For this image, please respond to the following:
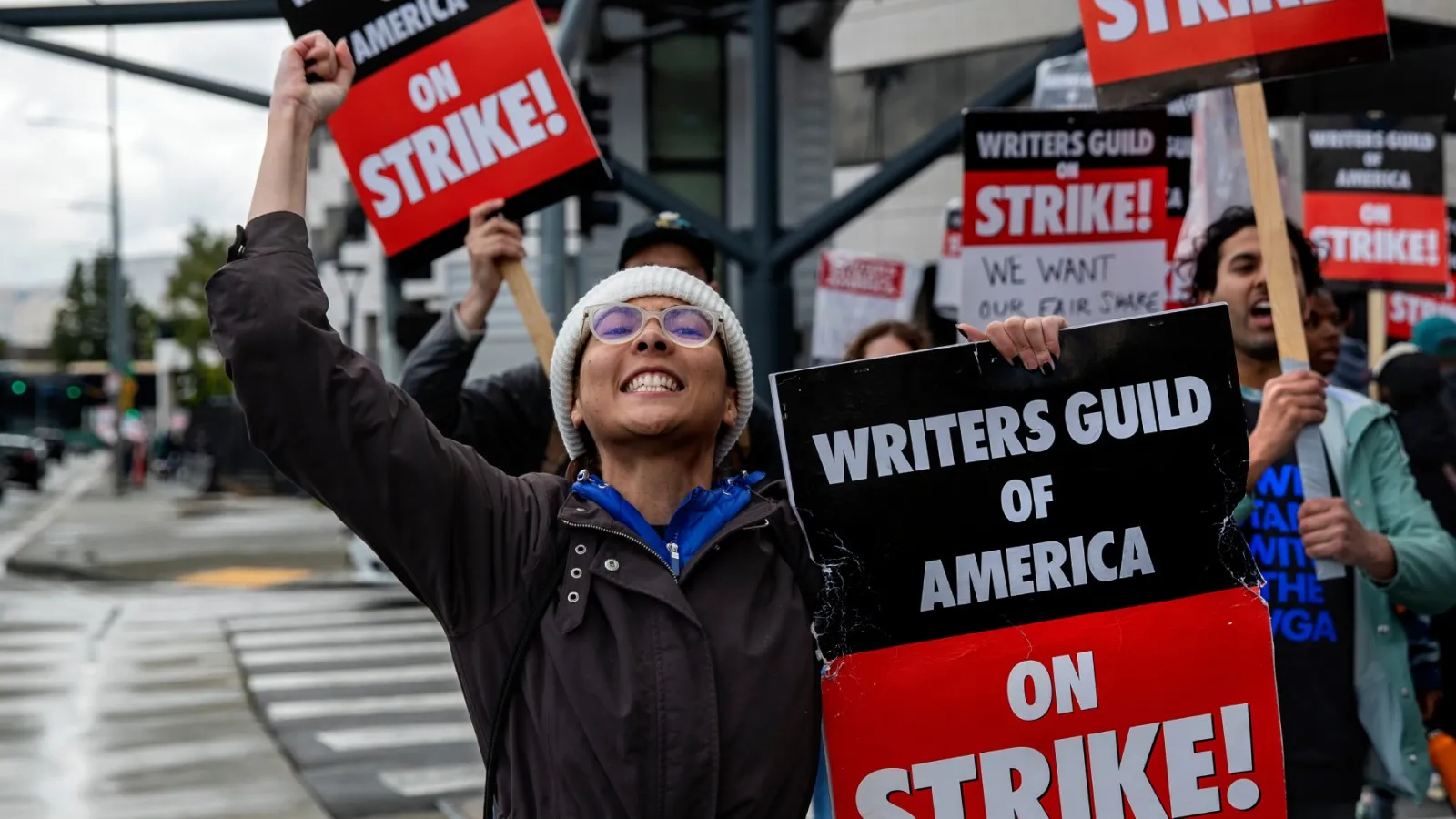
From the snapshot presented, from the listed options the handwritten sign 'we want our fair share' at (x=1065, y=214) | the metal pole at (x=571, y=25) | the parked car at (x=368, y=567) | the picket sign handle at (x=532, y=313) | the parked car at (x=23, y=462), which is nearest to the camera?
the picket sign handle at (x=532, y=313)

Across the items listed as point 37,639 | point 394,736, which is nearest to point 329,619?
point 37,639

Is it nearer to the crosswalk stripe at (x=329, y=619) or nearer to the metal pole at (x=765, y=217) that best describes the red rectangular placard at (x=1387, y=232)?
the metal pole at (x=765, y=217)

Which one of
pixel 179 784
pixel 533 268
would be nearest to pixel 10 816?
pixel 179 784

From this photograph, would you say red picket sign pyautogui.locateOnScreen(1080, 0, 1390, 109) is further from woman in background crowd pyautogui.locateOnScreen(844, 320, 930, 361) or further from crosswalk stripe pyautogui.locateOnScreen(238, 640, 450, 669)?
crosswalk stripe pyautogui.locateOnScreen(238, 640, 450, 669)

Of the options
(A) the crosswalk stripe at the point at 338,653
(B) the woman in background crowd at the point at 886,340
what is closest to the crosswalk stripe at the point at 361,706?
(A) the crosswalk stripe at the point at 338,653

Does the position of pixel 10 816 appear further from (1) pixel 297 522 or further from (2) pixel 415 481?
(1) pixel 297 522

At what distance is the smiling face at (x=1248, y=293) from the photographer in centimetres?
350

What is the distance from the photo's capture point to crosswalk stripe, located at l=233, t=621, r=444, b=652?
44.8 ft

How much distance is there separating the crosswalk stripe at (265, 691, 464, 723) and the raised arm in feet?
27.7

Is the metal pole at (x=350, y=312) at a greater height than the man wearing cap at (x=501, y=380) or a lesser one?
greater

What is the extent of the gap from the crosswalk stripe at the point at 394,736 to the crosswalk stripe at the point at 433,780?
0.56m

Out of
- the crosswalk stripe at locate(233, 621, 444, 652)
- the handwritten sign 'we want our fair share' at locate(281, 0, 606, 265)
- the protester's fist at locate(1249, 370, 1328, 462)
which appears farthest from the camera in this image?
the crosswalk stripe at locate(233, 621, 444, 652)

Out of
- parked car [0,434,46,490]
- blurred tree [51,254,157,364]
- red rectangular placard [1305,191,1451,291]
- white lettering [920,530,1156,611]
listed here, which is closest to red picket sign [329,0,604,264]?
white lettering [920,530,1156,611]

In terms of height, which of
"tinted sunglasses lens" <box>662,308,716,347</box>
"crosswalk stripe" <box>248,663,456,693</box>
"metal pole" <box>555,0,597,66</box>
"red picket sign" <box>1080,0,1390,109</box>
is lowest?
"crosswalk stripe" <box>248,663,456,693</box>
